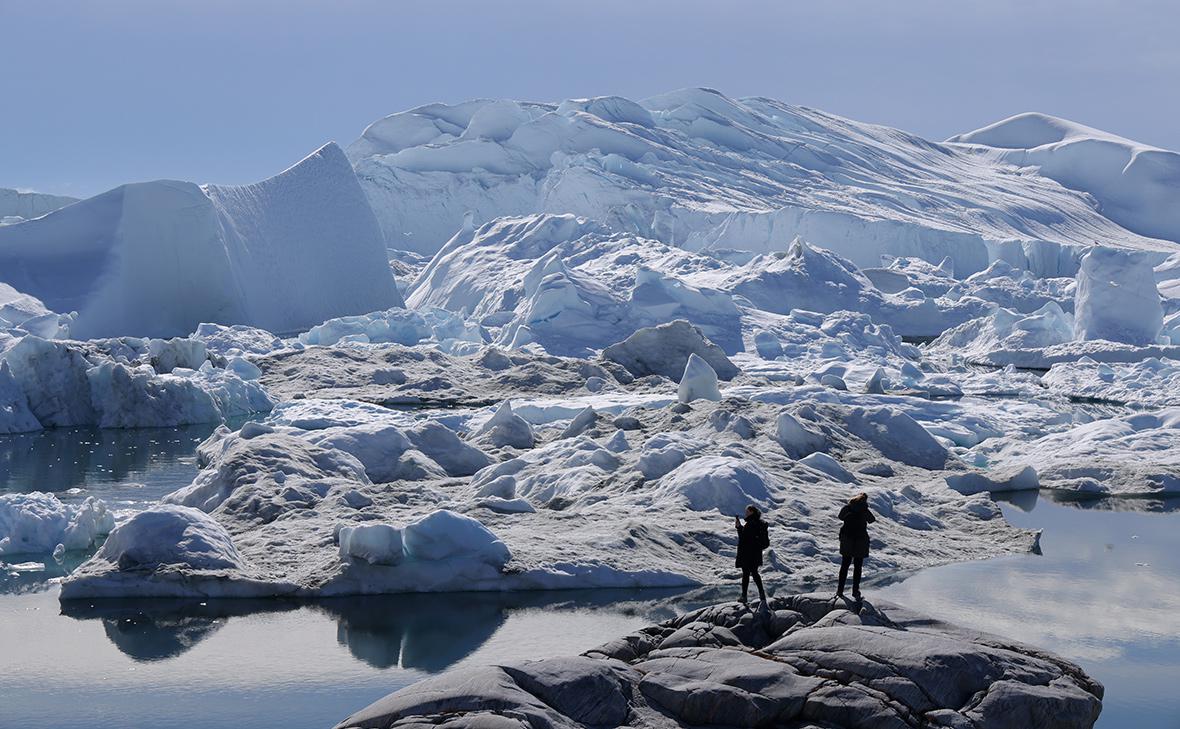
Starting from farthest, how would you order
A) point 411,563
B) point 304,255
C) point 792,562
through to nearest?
1. point 304,255
2. point 792,562
3. point 411,563

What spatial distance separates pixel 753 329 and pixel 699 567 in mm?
22686

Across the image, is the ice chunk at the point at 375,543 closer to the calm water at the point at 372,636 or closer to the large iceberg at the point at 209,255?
the calm water at the point at 372,636

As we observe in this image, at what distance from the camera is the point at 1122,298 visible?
34500mm

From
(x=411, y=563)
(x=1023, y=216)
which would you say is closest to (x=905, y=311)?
(x=1023, y=216)

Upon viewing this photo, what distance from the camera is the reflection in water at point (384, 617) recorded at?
33.0 ft

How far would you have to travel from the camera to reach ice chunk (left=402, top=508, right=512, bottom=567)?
38.0ft

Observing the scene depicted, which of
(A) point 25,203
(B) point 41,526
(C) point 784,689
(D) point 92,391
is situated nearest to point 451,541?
(B) point 41,526

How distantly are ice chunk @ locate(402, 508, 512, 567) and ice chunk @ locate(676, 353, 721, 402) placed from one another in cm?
1000

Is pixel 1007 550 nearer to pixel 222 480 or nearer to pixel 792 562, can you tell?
pixel 792 562

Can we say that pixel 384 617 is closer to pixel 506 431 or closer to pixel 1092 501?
pixel 506 431

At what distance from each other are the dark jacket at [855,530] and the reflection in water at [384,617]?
8.73 feet

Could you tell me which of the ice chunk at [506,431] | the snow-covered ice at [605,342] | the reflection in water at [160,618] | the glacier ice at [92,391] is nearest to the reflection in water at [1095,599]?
the snow-covered ice at [605,342]

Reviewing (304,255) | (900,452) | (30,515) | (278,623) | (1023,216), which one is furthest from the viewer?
(1023,216)

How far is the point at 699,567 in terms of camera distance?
1224 centimetres
